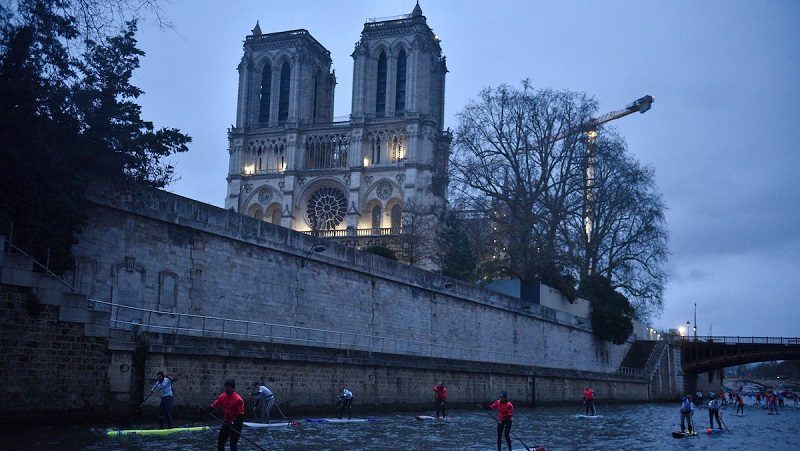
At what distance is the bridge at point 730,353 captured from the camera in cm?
5794

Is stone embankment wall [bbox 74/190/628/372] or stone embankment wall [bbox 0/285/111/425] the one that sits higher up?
stone embankment wall [bbox 74/190/628/372]

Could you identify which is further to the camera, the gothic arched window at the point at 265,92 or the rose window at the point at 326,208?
the gothic arched window at the point at 265,92

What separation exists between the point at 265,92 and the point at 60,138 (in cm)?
6993

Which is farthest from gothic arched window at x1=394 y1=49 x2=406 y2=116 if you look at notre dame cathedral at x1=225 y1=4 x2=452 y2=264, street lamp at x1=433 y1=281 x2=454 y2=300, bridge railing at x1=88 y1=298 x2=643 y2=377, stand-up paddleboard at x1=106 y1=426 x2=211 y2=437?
stand-up paddleboard at x1=106 y1=426 x2=211 y2=437

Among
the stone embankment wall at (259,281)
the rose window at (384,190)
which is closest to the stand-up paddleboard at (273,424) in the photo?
the stone embankment wall at (259,281)

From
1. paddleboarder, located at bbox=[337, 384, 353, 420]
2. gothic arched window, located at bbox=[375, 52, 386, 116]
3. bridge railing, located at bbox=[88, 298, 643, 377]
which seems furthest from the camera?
gothic arched window, located at bbox=[375, 52, 386, 116]

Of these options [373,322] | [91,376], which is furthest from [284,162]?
[91,376]

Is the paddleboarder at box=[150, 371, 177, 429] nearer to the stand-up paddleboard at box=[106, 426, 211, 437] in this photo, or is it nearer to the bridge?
the stand-up paddleboard at box=[106, 426, 211, 437]

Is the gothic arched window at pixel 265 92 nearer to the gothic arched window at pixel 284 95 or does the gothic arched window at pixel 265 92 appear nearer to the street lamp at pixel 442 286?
the gothic arched window at pixel 284 95

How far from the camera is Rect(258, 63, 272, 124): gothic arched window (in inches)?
3423

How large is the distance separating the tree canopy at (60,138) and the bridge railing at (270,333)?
84.3 inches

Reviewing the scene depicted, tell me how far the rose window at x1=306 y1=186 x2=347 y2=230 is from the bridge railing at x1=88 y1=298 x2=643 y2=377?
134 feet

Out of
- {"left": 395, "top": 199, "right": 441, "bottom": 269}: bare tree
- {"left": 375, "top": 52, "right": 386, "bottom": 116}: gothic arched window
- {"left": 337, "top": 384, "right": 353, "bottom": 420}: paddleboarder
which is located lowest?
{"left": 337, "top": 384, "right": 353, "bottom": 420}: paddleboarder

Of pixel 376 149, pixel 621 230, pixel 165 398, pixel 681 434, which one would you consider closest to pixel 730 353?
pixel 621 230
